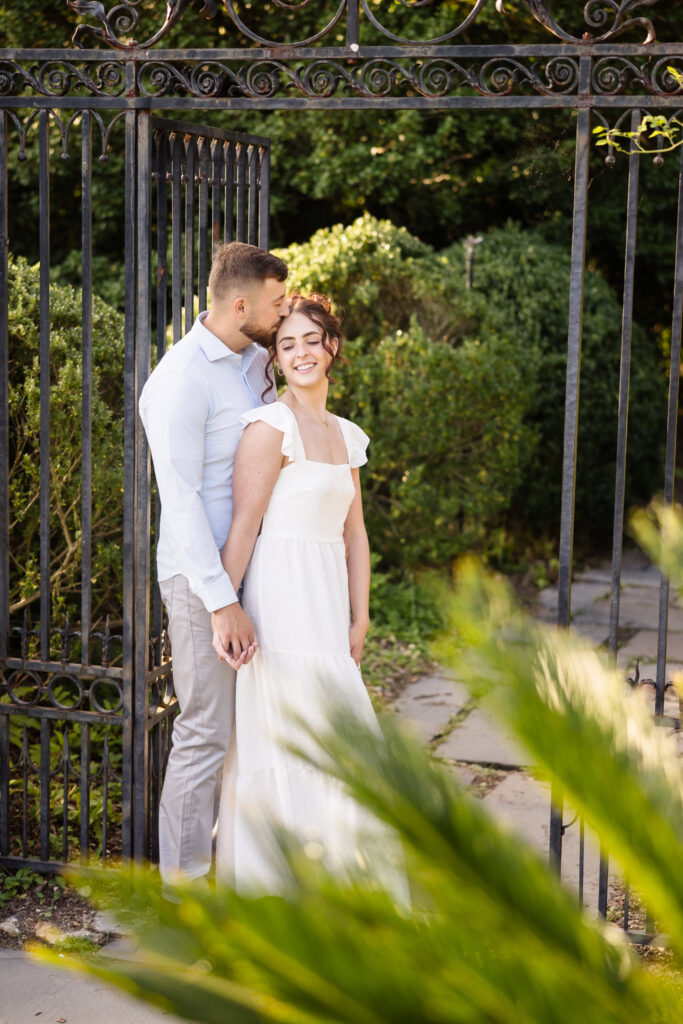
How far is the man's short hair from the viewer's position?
11.1 feet

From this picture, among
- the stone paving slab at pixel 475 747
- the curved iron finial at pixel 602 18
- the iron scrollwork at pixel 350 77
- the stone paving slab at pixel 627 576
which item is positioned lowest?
the stone paving slab at pixel 475 747

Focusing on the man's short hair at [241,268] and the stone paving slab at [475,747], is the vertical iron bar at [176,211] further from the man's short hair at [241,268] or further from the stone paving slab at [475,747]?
the stone paving slab at [475,747]

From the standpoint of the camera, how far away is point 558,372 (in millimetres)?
9289

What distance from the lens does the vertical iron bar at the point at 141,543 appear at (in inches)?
143

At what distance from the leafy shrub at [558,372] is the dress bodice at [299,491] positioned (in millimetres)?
5575

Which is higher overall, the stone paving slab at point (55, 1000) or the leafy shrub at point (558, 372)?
the leafy shrub at point (558, 372)

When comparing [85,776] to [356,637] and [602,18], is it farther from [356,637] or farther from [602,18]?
[602,18]

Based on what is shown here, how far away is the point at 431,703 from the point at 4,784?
108 inches

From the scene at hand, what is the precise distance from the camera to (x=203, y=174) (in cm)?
388

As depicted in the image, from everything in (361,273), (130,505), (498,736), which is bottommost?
(498,736)

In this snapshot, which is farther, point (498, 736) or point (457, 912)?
point (498, 736)

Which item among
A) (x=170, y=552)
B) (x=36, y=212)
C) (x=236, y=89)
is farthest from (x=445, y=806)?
(x=36, y=212)

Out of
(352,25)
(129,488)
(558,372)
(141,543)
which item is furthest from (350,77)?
(558,372)

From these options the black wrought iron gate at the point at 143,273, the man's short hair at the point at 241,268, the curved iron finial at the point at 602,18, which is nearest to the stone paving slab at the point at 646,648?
the black wrought iron gate at the point at 143,273
